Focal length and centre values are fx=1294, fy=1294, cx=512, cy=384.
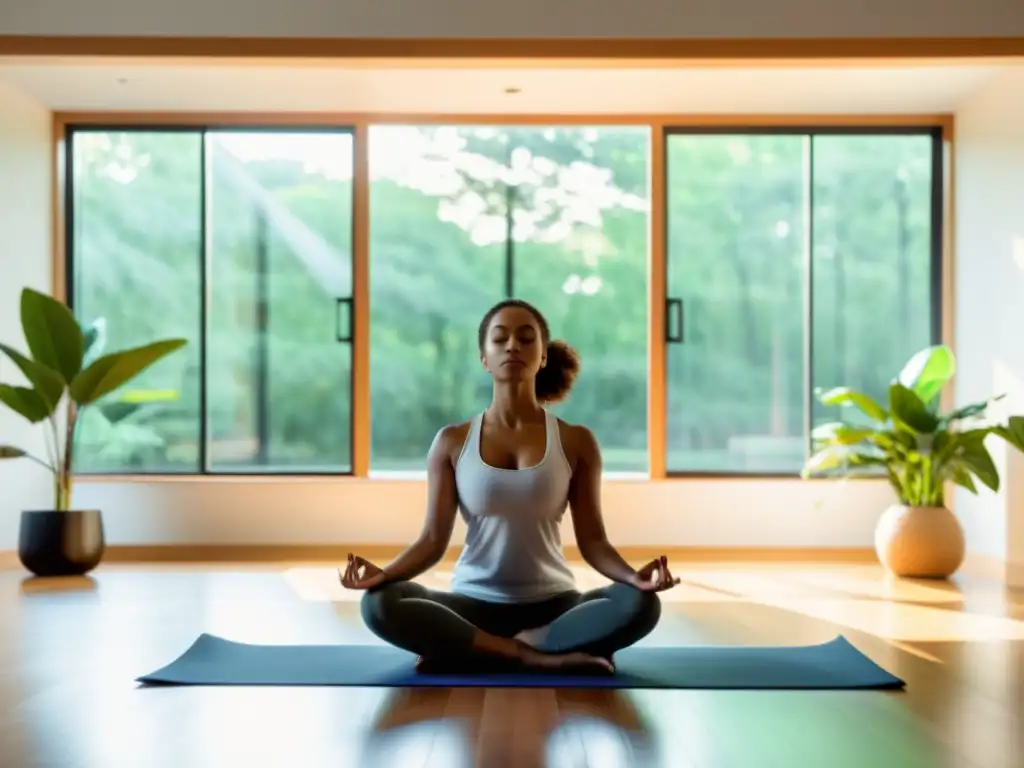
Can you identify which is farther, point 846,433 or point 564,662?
point 846,433

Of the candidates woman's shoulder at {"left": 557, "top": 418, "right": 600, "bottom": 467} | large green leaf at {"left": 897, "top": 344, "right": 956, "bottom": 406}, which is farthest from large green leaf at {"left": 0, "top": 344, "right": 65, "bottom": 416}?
large green leaf at {"left": 897, "top": 344, "right": 956, "bottom": 406}

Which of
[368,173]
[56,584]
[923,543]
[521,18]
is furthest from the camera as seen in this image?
[368,173]

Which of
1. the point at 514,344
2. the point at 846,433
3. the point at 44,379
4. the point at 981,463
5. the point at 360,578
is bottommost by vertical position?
the point at 360,578

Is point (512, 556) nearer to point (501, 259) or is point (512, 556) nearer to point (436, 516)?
point (436, 516)

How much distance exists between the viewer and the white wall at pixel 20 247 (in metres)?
6.11

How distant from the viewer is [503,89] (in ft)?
20.0

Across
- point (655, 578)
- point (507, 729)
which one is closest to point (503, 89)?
point (655, 578)

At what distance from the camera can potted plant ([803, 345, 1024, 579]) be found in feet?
18.1

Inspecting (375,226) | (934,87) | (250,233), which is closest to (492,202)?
(375,226)

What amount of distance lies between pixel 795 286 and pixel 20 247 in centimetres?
389

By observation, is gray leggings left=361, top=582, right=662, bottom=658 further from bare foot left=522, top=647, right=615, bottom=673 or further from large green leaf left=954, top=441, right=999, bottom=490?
large green leaf left=954, top=441, right=999, bottom=490

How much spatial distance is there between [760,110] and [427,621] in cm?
428

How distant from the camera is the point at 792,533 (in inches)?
255

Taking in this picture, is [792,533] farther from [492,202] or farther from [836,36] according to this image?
[836,36]
